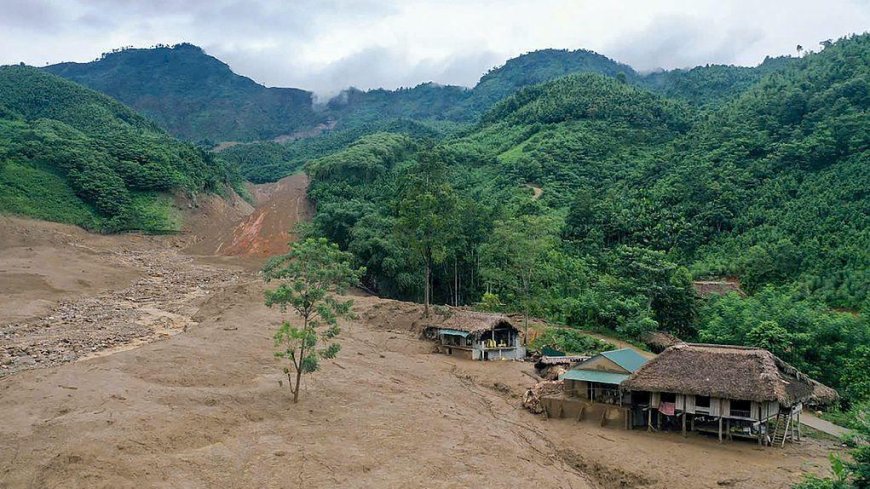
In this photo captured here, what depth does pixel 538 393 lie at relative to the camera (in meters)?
26.0

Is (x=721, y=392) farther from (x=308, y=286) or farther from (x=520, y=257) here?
(x=520, y=257)

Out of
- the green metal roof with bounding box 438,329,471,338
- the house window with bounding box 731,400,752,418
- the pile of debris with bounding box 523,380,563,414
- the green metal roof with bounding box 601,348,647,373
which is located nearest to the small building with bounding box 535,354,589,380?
the pile of debris with bounding box 523,380,563,414

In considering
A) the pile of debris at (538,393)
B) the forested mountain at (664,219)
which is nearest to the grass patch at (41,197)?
the forested mountain at (664,219)

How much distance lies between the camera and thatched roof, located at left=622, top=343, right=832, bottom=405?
2088 cm

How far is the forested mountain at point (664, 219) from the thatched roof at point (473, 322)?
4889 mm

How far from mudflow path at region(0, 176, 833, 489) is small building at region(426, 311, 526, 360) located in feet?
4.04

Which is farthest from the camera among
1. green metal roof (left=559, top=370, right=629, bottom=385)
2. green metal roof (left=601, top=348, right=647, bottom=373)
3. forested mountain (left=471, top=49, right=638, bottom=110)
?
forested mountain (left=471, top=49, right=638, bottom=110)

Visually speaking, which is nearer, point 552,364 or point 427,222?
point 552,364

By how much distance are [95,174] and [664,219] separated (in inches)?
2354

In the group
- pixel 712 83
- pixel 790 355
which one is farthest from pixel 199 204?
pixel 712 83

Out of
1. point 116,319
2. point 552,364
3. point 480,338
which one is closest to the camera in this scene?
point 552,364

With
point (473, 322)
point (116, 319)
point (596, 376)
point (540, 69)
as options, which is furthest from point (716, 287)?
point (540, 69)

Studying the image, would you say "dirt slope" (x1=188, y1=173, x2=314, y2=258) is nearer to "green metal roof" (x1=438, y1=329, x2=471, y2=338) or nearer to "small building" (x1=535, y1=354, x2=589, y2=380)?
"green metal roof" (x1=438, y1=329, x2=471, y2=338)

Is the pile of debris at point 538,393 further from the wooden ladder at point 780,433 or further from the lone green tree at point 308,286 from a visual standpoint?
the lone green tree at point 308,286
